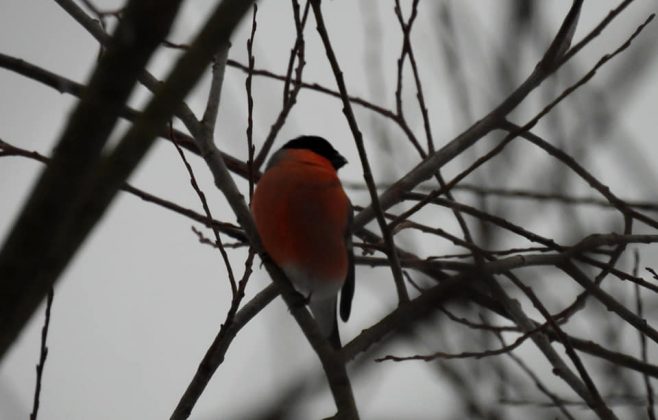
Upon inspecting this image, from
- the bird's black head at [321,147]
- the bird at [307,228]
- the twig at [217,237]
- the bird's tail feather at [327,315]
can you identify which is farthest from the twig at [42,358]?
the bird's black head at [321,147]

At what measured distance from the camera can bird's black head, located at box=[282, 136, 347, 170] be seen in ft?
17.1

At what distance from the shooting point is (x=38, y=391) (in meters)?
2.46

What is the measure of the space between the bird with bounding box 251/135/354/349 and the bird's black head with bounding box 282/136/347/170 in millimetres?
806

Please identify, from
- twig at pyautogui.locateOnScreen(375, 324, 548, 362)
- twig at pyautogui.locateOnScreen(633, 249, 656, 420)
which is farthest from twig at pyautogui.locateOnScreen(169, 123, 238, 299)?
twig at pyautogui.locateOnScreen(633, 249, 656, 420)

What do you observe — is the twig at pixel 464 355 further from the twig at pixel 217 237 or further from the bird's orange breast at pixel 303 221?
the bird's orange breast at pixel 303 221

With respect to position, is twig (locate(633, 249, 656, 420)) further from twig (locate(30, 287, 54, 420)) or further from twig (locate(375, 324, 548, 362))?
twig (locate(30, 287, 54, 420))

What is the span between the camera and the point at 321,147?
17.3 feet

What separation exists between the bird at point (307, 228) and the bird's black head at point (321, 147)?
2.64 ft

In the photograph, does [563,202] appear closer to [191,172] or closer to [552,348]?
[552,348]

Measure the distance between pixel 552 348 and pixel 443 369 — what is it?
1292 mm

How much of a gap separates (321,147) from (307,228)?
1.21 metres

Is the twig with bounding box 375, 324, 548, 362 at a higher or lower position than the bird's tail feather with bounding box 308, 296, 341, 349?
lower

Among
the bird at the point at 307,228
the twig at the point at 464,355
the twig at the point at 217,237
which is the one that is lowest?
the twig at the point at 464,355

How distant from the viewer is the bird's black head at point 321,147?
5.22 m
